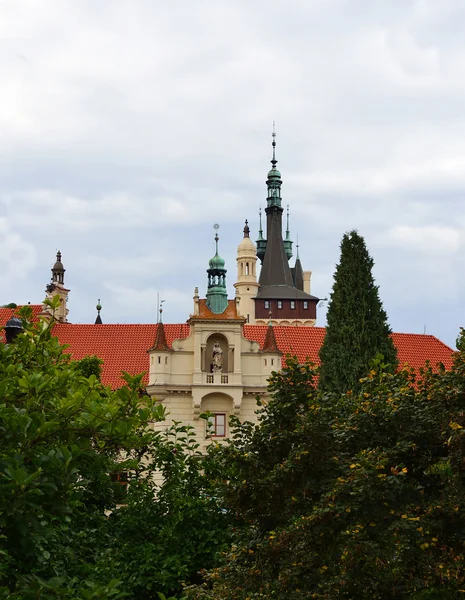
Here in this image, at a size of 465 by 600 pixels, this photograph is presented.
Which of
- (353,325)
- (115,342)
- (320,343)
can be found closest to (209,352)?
(115,342)

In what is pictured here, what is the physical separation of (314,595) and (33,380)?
7276 mm

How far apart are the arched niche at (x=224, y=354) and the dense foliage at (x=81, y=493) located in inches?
1121

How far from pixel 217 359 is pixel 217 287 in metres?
4.73

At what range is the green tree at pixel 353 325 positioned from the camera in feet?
143

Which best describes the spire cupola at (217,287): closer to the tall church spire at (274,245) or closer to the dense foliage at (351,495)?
the dense foliage at (351,495)

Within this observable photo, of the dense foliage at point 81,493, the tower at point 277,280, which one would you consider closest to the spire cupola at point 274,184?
the tower at point 277,280

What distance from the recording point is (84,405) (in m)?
14.8

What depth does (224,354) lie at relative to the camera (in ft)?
190

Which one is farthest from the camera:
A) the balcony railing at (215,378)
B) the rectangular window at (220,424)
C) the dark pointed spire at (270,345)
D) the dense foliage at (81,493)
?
the dark pointed spire at (270,345)

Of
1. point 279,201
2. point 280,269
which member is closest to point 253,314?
point 280,269

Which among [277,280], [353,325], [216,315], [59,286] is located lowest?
[353,325]

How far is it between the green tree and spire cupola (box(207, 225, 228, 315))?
13349mm

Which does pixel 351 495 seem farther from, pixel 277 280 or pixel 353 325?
pixel 277 280

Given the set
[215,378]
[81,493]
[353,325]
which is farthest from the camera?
[215,378]
